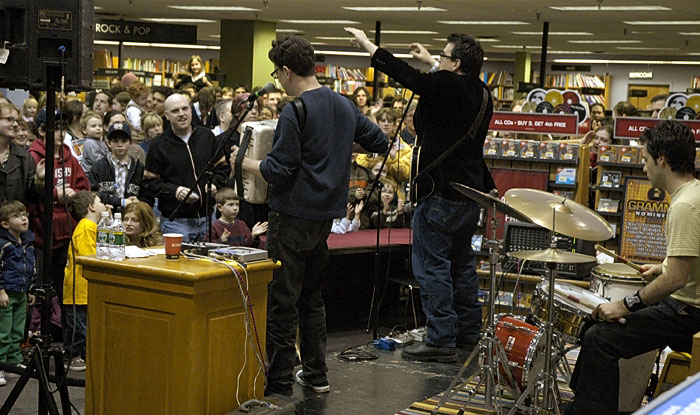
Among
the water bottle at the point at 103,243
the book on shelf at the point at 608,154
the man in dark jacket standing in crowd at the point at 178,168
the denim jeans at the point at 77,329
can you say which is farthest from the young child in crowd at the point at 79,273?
the book on shelf at the point at 608,154

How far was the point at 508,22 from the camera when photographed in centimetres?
1628

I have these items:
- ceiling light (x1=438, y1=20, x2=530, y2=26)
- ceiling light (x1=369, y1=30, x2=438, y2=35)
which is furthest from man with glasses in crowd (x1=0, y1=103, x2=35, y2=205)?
ceiling light (x1=369, y1=30, x2=438, y2=35)

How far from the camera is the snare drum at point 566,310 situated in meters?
4.19

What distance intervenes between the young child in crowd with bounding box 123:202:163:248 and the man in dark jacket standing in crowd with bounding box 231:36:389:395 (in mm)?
1358

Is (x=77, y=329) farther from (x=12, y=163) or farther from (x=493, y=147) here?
(x=493, y=147)

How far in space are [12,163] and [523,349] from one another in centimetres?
304

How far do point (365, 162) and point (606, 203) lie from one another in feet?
6.34

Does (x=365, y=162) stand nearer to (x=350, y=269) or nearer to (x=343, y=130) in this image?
(x=350, y=269)

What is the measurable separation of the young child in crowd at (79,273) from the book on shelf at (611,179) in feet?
12.0

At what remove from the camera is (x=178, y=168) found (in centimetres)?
586

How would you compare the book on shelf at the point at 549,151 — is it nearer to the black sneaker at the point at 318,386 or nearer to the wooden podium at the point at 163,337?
the black sneaker at the point at 318,386

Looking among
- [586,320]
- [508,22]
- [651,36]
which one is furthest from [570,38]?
[586,320]

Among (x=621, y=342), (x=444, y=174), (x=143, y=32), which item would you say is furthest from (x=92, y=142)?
(x=143, y=32)

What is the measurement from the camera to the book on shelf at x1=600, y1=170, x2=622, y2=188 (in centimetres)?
695
